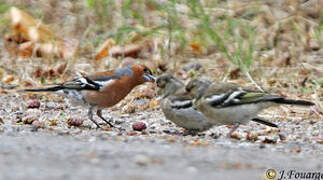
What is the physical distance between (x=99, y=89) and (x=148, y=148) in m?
2.34

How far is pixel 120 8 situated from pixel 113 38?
0.87m

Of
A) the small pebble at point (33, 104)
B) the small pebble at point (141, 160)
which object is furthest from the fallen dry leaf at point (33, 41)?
the small pebble at point (141, 160)

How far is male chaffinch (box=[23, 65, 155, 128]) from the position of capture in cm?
729

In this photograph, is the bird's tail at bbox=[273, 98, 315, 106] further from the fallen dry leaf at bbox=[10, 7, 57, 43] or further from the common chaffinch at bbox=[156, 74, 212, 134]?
the fallen dry leaf at bbox=[10, 7, 57, 43]

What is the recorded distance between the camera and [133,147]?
5.15 metres

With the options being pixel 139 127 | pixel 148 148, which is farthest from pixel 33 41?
pixel 148 148

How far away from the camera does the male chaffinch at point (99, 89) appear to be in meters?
7.29

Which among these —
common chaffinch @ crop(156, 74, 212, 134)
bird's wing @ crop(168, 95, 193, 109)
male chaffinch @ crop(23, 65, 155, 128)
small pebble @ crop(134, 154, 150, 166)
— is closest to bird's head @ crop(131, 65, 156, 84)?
male chaffinch @ crop(23, 65, 155, 128)

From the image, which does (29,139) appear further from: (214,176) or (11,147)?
(214,176)

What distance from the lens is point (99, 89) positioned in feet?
24.0

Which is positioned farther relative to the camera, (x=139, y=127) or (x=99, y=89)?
(x=99, y=89)

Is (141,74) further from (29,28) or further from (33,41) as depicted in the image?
(29,28)

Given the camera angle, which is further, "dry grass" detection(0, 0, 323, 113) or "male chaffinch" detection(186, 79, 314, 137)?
"dry grass" detection(0, 0, 323, 113)

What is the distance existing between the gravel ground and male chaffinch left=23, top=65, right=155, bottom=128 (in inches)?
10.7
